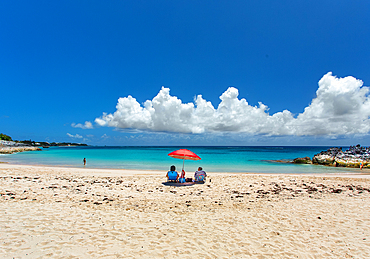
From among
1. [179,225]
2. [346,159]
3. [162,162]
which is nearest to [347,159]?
[346,159]

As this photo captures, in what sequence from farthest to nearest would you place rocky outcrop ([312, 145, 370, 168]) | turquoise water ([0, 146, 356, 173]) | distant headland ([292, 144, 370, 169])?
rocky outcrop ([312, 145, 370, 168]) < distant headland ([292, 144, 370, 169]) < turquoise water ([0, 146, 356, 173])

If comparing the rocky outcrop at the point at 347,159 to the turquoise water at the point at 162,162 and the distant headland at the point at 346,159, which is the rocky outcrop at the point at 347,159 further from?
the turquoise water at the point at 162,162

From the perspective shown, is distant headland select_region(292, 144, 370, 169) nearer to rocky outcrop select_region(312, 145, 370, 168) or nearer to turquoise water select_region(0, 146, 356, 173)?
rocky outcrop select_region(312, 145, 370, 168)

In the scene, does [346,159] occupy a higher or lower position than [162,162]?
higher

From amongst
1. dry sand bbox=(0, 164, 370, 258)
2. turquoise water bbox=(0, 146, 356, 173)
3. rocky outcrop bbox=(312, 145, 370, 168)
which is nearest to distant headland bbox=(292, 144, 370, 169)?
rocky outcrop bbox=(312, 145, 370, 168)

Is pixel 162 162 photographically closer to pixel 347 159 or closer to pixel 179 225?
pixel 179 225

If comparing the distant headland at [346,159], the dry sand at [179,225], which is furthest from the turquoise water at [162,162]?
the dry sand at [179,225]

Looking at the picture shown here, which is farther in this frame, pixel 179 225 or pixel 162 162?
pixel 162 162

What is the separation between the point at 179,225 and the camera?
6.69m

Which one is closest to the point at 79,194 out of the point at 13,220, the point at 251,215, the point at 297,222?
the point at 13,220

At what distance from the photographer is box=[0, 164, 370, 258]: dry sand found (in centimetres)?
507

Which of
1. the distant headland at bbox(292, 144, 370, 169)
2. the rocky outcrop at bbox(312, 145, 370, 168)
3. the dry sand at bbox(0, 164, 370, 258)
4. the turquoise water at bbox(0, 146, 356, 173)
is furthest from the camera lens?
the rocky outcrop at bbox(312, 145, 370, 168)

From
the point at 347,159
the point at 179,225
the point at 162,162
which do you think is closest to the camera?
the point at 179,225

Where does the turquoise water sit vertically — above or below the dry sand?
below
